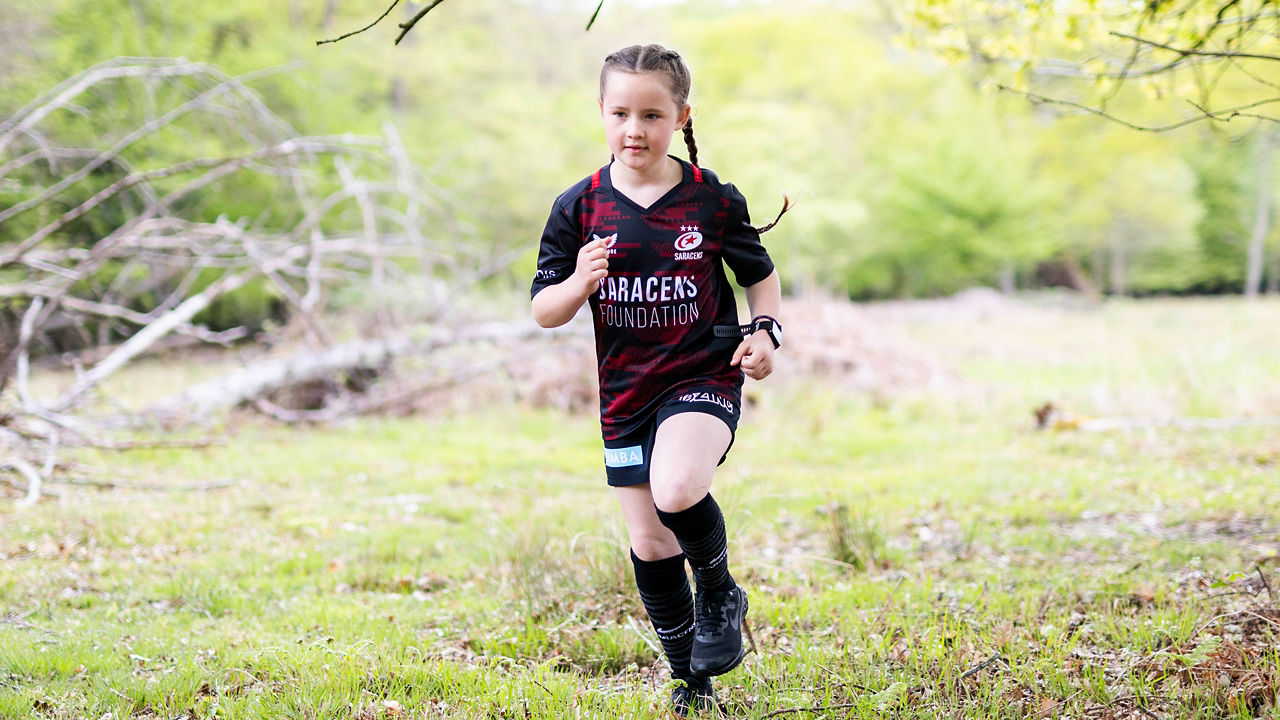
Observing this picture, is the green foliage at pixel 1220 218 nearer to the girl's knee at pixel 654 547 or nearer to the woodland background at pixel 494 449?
the woodland background at pixel 494 449

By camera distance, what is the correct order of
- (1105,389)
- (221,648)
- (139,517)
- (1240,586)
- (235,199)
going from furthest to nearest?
Result: 1. (235,199)
2. (1105,389)
3. (139,517)
4. (1240,586)
5. (221,648)

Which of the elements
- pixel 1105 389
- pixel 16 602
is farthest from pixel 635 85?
pixel 1105 389

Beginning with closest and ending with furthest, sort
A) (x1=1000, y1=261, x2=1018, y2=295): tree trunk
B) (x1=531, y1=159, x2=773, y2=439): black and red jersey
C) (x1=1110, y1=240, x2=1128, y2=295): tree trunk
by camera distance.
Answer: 1. (x1=531, y1=159, x2=773, y2=439): black and red jersey
2. (x1=1000, y1=261, x2=1018, y2=295): tree trunk
3. (x1=1110, y1=240, x2=1128, y2=295): tree trunk

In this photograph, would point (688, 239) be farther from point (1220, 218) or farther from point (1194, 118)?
point (1220, 218)

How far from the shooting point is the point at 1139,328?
21.5 m

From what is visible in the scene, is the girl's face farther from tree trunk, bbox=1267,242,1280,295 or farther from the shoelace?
tree trunk, bbox=1267,242,1280,295

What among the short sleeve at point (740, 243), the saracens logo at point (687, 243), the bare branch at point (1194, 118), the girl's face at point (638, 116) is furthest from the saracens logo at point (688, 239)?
the bare branch at point (1194, 118)

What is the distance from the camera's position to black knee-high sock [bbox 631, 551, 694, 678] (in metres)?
2.82

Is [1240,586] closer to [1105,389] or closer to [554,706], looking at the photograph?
[554,706]

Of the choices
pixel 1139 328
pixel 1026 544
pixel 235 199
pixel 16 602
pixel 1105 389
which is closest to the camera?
pixel 16 602

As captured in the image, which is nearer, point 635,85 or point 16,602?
point 635,85

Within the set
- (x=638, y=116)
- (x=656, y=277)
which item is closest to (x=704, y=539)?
(x=656, y=277)

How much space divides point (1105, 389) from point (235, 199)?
51.6ft

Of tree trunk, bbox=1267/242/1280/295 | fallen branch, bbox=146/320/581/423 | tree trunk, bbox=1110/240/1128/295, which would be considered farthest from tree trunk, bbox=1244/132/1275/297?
fallen branch, bbox=146/320/581/423
